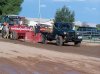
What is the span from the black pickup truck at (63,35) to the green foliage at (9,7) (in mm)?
38968

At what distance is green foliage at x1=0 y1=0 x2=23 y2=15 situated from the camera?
7294 centimetres

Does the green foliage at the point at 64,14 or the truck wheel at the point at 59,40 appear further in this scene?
the green foliage at the point at 64,14

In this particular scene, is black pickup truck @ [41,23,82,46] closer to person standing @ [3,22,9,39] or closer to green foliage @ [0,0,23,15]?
person standing @ [3,22,9,39]

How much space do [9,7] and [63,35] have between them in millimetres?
41771

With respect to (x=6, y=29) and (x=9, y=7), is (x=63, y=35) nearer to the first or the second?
(x=6, y=29)

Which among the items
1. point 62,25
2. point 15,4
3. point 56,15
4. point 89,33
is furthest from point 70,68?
point 56,15

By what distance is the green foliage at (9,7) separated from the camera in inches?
2872

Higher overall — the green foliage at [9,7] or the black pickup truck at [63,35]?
the green foliage at [9,7]

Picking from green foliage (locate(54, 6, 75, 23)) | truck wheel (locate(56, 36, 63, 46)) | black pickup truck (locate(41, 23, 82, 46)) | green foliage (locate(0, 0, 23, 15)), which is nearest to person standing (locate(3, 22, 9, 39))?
black pickup truck (locate(41, 23, 82, 46))

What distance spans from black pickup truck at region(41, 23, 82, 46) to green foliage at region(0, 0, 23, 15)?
39.0 m

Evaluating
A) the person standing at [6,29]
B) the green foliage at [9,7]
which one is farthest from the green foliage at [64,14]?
the person standing at [6,29]

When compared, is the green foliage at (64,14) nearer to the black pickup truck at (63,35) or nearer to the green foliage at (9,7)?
the green foliage at (9,7)

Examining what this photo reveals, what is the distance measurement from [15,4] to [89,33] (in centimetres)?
3604

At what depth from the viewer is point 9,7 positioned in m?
73.5
